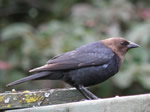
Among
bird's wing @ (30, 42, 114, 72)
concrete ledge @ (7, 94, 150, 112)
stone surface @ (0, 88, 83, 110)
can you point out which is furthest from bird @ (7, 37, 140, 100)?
concrete ledge @ (7, 94, 150, 112)

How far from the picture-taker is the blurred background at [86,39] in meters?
5.49

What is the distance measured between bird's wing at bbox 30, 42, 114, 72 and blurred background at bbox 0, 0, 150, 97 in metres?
1.09

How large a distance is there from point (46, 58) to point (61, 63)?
68.7 inches

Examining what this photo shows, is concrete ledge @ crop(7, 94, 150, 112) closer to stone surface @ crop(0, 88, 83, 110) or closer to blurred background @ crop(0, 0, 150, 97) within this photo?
stone surface @ crop(0, 88, 83, 110)

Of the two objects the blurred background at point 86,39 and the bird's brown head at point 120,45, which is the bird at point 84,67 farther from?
the blurred background at point 86,39

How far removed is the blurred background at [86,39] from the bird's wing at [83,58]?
3.58ft

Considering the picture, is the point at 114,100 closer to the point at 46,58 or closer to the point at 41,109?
the point at 41,109

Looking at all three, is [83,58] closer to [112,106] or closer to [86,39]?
[86,39]

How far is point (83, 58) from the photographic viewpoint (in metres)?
4.15

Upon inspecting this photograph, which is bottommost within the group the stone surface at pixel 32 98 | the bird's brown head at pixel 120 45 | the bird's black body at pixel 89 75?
the bird's black body at pixel 89 75

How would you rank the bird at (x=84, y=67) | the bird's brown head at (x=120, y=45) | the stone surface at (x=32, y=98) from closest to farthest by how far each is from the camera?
the stone surface at (x=32, y=98) → the bird at (x=84, y=67) → the bird's brown head at (x=120, y=45)

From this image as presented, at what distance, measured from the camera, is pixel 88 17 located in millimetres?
5867

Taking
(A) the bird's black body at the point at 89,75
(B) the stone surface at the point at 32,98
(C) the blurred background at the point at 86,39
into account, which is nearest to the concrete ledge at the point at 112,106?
(B) the stone surface at the point at 32,98

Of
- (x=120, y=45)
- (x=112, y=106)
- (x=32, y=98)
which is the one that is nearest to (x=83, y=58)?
(x=120, y=45)
